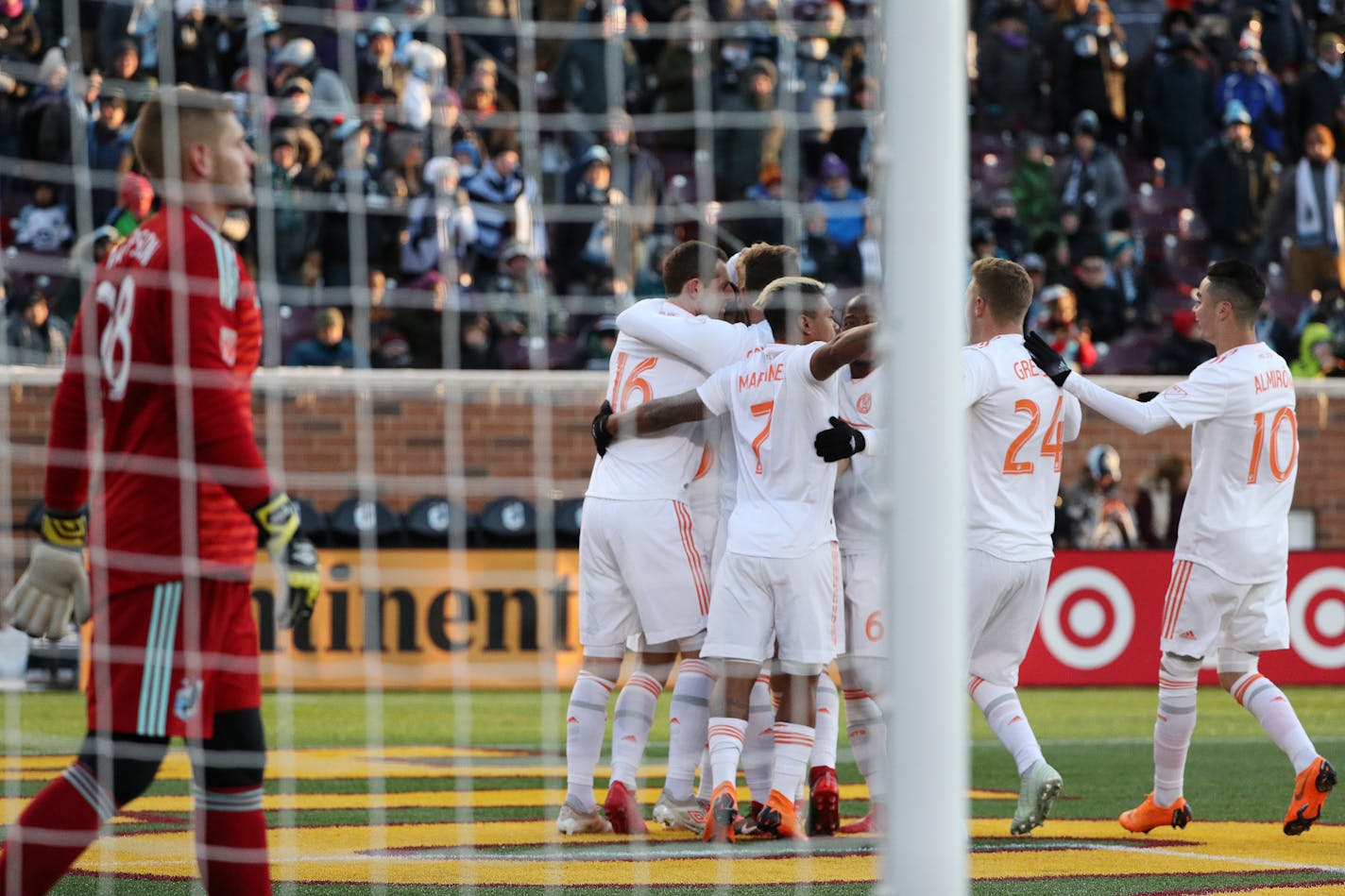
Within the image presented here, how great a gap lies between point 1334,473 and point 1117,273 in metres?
2.58

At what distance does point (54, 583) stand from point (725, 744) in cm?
287

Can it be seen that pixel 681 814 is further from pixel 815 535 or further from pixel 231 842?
pixel 231 842

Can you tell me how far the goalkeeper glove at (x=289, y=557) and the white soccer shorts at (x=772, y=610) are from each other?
8.06 ft

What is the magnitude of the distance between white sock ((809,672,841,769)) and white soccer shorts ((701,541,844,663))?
57 cm

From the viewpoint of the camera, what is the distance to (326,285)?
41.3 feet

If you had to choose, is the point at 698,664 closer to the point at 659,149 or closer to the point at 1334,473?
the point at 659,149

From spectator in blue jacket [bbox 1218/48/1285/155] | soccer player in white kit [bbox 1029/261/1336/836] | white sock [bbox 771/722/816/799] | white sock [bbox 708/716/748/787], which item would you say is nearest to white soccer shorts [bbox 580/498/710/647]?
white sock [bbox 708/716/748/787]

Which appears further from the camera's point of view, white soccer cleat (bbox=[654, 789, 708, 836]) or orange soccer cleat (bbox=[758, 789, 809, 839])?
white soccer cleat (bbox=[654, 789, 708, 836])

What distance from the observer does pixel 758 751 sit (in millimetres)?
7762

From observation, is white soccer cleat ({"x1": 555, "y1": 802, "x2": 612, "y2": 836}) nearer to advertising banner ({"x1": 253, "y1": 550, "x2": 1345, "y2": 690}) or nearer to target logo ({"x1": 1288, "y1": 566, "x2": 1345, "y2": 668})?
advertising banner ({"x1": 253, "y1": 550, "x2": 1345, "y2": 690})

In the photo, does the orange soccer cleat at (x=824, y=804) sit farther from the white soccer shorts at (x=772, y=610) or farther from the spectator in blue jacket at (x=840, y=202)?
the spectator in blue jacket at (x=840, y=202)

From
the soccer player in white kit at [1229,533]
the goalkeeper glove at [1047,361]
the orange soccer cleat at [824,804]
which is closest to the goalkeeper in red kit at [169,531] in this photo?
the orange soccer cleat at [824,804]

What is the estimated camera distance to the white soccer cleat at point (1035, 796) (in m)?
6.93

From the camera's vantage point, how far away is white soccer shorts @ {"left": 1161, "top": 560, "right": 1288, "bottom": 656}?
7605 millimetres
